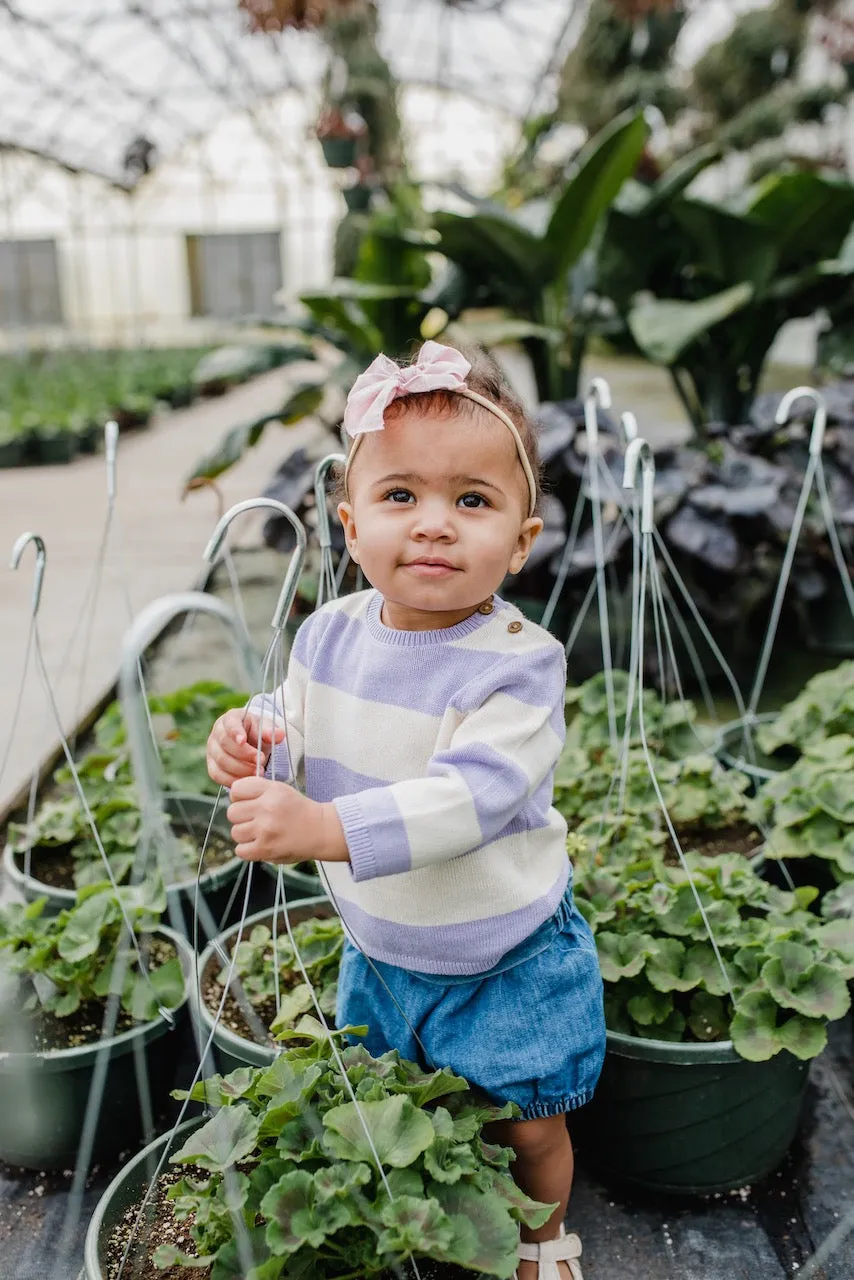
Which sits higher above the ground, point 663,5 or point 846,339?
point 663,5

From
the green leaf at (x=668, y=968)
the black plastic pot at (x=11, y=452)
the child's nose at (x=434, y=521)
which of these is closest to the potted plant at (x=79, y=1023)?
the green leaf at (x=668, y=968)

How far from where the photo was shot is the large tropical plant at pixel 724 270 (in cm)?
336

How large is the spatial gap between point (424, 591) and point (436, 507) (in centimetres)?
8

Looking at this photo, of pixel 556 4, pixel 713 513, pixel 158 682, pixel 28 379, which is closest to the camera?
pixel 713 513

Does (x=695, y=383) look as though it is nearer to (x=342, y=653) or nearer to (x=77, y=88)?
(x=342, y=653)

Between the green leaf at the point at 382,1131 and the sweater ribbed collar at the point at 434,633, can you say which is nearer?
the green leaf at the point at 382,1131

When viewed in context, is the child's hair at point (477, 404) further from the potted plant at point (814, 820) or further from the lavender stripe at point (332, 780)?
the potted plant at point (814, 820)

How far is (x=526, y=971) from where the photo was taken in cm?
113

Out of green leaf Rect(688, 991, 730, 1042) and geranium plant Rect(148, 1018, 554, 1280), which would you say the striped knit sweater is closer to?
geranium plant Rect(148, 1018, 554, 1280)

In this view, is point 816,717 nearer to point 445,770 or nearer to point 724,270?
point 445,770

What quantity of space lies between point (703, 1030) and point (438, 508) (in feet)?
2.68

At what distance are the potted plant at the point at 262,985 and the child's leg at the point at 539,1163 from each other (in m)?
0.32

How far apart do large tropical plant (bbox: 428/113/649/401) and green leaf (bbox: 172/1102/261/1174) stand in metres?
2.64

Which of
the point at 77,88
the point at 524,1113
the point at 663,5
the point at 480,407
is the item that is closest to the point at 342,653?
the point at 480,407
